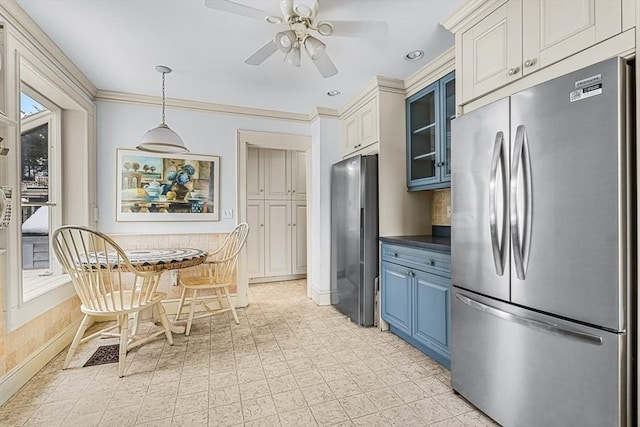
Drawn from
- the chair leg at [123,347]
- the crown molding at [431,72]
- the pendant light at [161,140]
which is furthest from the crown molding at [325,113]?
the chair leg at [123,347]

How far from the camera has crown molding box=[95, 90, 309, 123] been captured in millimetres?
3406

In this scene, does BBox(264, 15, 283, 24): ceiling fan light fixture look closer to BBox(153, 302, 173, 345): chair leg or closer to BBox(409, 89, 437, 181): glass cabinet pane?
BBox(409, 89, 437, 181): glass cabinet pane

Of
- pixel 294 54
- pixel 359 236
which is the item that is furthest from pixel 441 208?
pixel 294 54

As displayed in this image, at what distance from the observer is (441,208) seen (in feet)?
10.4

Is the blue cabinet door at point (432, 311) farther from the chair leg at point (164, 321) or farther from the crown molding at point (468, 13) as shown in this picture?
the chair leg at point (164, 321)

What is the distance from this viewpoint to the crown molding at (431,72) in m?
2.56

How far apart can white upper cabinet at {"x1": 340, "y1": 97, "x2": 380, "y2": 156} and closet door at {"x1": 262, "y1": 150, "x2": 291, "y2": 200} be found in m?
1.54

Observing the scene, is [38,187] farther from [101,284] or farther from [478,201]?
[478,201]

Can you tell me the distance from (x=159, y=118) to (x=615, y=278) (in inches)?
158

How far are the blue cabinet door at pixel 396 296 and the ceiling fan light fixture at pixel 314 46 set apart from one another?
179 cm

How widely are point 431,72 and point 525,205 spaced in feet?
5.79

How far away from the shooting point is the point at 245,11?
1.69 metres

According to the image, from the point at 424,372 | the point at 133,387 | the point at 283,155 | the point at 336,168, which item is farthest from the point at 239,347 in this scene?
the point at 283,155

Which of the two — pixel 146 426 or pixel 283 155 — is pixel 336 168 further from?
pixel 146 426
